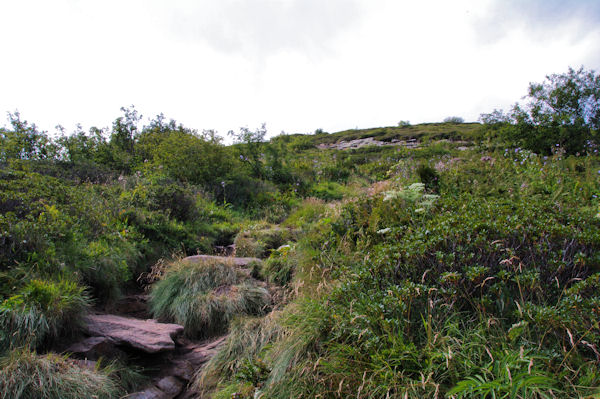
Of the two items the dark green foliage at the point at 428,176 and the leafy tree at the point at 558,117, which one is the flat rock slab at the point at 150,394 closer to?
the dark green foliage at the point at 428,176

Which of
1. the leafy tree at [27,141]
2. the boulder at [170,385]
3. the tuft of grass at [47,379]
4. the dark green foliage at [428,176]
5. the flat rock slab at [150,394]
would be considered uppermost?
the leafy tree at [27,141]

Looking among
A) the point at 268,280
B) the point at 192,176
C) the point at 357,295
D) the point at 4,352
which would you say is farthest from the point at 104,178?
the point at 357,295

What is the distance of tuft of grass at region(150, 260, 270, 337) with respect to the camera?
4.02 metres

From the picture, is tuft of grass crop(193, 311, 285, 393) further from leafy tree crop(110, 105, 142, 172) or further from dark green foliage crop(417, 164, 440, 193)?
leafy tree crop(110, 105, 142, 172)

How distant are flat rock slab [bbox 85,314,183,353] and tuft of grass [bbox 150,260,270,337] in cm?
36

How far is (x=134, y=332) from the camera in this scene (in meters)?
3.42

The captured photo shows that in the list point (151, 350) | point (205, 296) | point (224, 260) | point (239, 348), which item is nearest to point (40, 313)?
point (151, 350)

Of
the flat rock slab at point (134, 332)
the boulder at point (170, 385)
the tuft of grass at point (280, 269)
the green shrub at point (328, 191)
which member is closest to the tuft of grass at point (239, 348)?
the boulder at point (170, 385)

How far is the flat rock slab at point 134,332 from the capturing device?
10.7 feet

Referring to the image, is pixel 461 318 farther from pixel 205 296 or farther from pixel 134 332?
pixel 134 332

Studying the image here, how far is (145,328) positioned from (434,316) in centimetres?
303

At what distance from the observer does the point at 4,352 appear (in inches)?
100

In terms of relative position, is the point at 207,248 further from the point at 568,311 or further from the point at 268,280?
the point at 568,311

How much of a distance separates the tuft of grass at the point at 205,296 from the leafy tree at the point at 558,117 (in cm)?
1264
